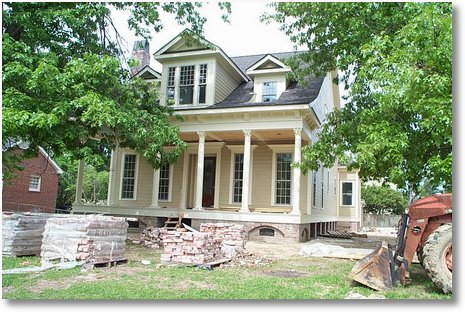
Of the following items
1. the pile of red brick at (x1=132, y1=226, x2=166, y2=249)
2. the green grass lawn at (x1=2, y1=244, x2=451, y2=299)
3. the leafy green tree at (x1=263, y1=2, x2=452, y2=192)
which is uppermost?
the leafy green tree at (x1=263, y1=2, x2=452, y2=192)

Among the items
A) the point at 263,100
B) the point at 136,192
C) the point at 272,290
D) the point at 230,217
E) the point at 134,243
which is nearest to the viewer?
the point at 272,290

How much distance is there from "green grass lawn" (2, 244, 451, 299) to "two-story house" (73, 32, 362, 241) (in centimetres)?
520

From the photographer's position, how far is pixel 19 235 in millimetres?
8641

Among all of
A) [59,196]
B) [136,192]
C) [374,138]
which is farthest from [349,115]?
[59,196]

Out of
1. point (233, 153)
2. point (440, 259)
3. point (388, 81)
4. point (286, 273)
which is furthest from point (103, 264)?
point (233, 153)

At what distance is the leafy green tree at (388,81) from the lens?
21.1ft

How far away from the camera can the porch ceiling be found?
1452 centimetres

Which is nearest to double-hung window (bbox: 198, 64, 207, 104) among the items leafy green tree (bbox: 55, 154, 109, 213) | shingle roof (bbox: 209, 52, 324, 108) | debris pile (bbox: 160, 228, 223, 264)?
shingle roof (bbox: 209, 52, 324, 108)

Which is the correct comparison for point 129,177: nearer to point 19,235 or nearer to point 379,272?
point 19,235

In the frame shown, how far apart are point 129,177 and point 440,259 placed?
13.8 m

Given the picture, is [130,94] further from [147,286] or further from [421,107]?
[421,107]

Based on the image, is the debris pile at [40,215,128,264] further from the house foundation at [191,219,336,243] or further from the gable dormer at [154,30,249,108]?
the gable dormer at [154,30,249,108]

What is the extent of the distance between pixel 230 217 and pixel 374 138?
637 centimetres

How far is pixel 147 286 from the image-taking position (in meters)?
5.96
